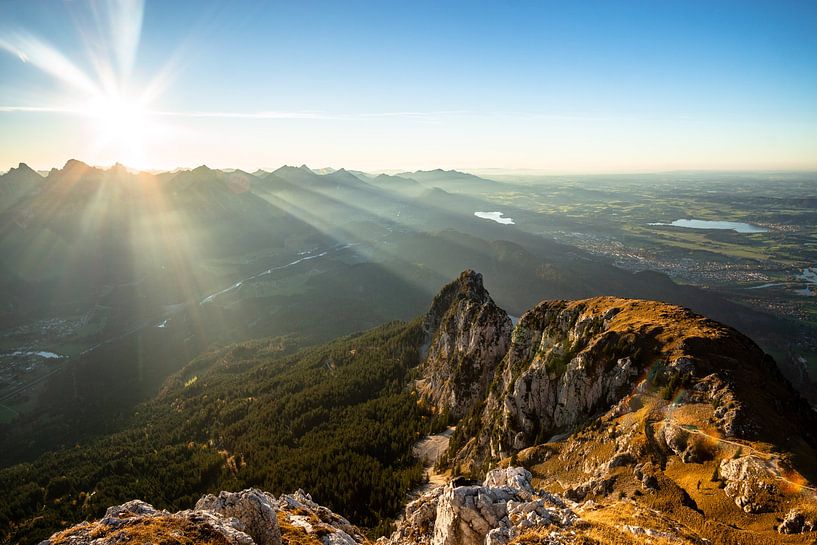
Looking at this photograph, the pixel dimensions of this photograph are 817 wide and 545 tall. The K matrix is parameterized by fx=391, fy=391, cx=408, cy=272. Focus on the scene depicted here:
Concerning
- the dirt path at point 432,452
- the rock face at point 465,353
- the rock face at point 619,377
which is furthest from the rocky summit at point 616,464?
the rock face at point 465,353

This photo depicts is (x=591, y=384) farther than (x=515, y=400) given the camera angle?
No

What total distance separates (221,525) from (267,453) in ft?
338

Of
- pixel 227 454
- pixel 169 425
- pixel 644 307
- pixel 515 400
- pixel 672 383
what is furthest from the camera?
pixel 169 425

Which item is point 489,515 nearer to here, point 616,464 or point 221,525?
point 616,464

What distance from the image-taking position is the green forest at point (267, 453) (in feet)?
321

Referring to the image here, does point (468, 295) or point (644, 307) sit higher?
point (644, 307)

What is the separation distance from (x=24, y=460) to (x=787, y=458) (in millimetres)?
263170

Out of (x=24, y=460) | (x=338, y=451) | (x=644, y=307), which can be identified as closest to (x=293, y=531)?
(x=644, y=307)

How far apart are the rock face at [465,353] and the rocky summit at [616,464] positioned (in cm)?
3606

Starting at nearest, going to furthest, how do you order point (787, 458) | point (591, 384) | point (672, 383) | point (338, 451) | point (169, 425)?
point (787, 458) → point (672, 383) → point (591, 384) → point (338, 451) → point (169, 425)

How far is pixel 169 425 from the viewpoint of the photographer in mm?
173000

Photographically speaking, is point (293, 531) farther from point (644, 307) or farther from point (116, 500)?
point (116, 500)

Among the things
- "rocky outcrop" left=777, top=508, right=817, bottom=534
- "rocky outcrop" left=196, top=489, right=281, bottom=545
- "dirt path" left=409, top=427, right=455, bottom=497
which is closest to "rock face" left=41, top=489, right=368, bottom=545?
"rocky outcrop" left=196, top=489, right=281, bottom=545

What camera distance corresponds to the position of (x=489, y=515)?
33.9 meters
